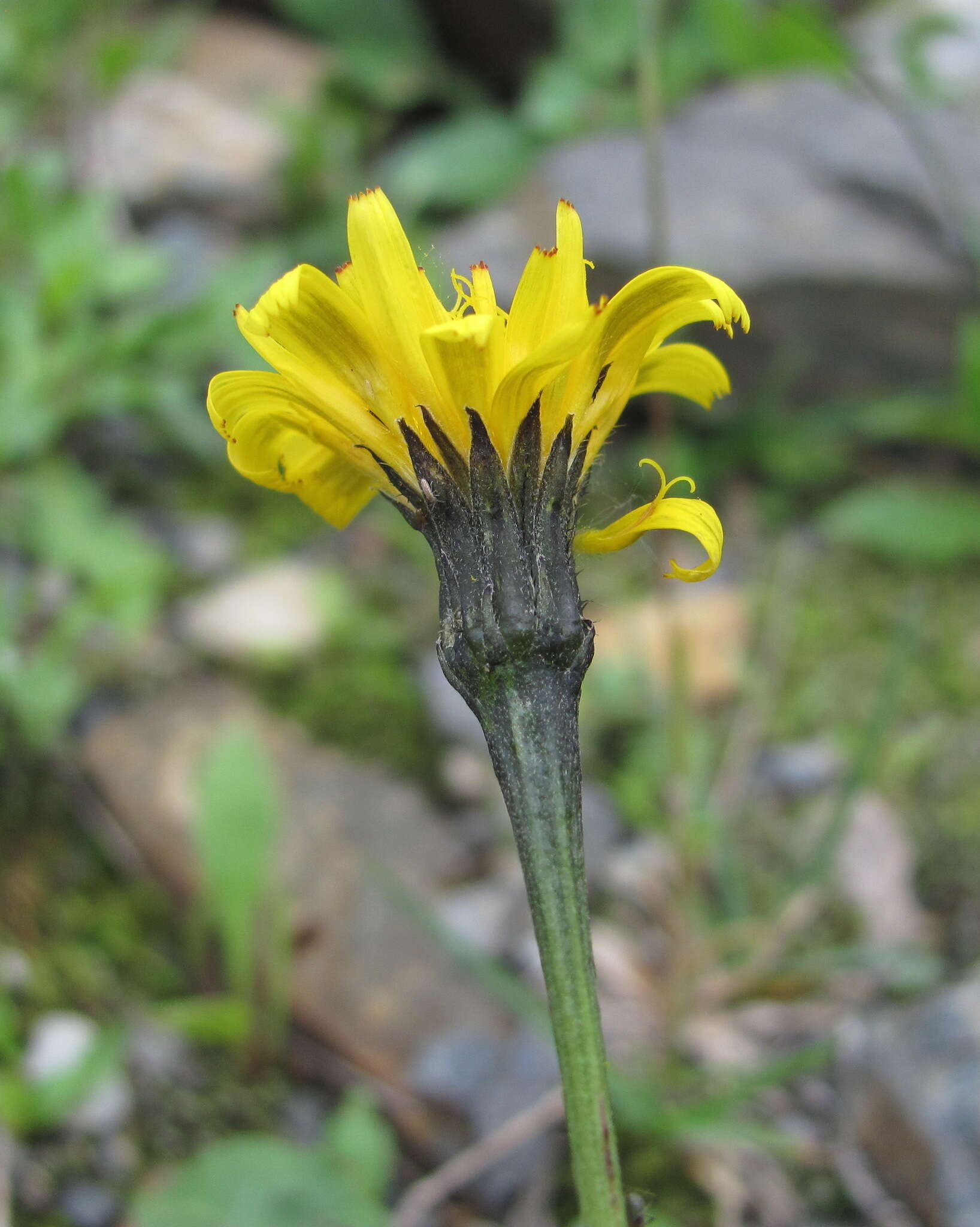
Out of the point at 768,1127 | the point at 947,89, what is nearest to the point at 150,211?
the point at 947,89

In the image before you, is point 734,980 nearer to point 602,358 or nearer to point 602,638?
point 602,638

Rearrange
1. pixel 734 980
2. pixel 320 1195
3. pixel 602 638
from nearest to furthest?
1. pixel 320 1195
2. pixel 734 980
3. pixel 602 638

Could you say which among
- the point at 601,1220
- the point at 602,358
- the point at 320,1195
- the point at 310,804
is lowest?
the point at 601,1220

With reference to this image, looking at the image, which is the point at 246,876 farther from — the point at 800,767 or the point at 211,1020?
the point at 800,767

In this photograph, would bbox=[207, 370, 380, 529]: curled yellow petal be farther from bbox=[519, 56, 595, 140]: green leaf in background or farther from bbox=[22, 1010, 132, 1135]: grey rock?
bbox=[519, 56, 595, 140]: green leaf in background

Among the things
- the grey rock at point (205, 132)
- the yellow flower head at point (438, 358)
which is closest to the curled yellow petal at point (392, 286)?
the yellow flower head at point (438, 358)

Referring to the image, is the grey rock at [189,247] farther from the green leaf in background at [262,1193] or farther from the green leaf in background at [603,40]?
the green leaf in background at [262,1193]
